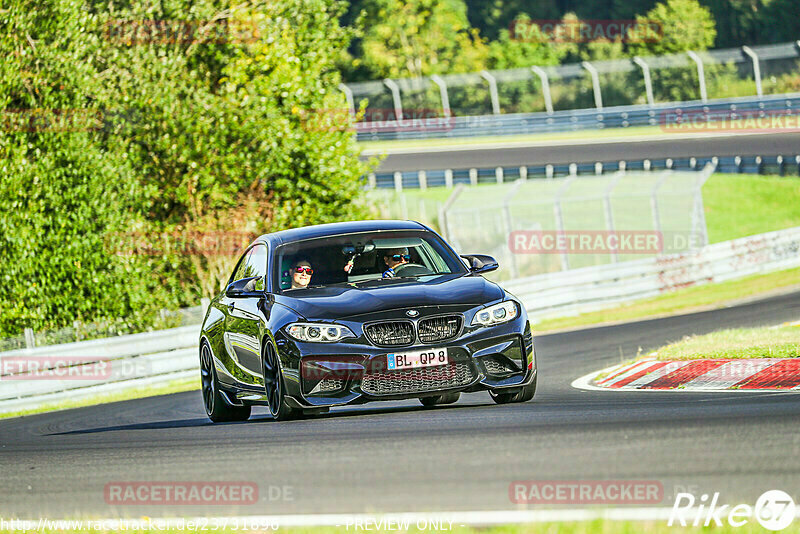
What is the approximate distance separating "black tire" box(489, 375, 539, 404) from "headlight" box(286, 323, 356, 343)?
4.44 ft

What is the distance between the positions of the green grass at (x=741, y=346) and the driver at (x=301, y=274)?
4750 mm

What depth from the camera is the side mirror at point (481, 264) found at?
10.6m

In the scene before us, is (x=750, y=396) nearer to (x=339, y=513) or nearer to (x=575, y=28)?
(x=339, y=513)

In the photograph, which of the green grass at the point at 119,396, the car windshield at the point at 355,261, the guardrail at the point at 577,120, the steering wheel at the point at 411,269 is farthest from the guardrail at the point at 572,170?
the steering wheel at the point at 411,269

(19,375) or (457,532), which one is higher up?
(457,532)

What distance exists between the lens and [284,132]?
27000 mm

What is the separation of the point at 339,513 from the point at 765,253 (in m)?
25.6

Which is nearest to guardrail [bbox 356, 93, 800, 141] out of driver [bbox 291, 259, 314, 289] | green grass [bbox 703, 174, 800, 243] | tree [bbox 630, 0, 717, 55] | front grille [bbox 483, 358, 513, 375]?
green grass [bbox 703, 174, 800, 243]

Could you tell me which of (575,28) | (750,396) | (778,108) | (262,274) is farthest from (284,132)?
(575,28)

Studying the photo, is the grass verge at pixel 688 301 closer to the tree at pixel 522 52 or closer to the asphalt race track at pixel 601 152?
the asphalt race track at pixel 601 152

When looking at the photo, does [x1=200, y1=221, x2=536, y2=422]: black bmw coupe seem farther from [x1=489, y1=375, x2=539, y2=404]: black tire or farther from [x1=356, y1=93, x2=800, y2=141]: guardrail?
[x1=356, y1=93, x2=800, y2=141]: guardrail

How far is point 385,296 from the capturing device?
31.1 ft

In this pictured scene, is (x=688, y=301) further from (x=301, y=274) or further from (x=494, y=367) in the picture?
(x=494, y=367)

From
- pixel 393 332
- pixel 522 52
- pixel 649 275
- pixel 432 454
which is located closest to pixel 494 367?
pixel 393 332
